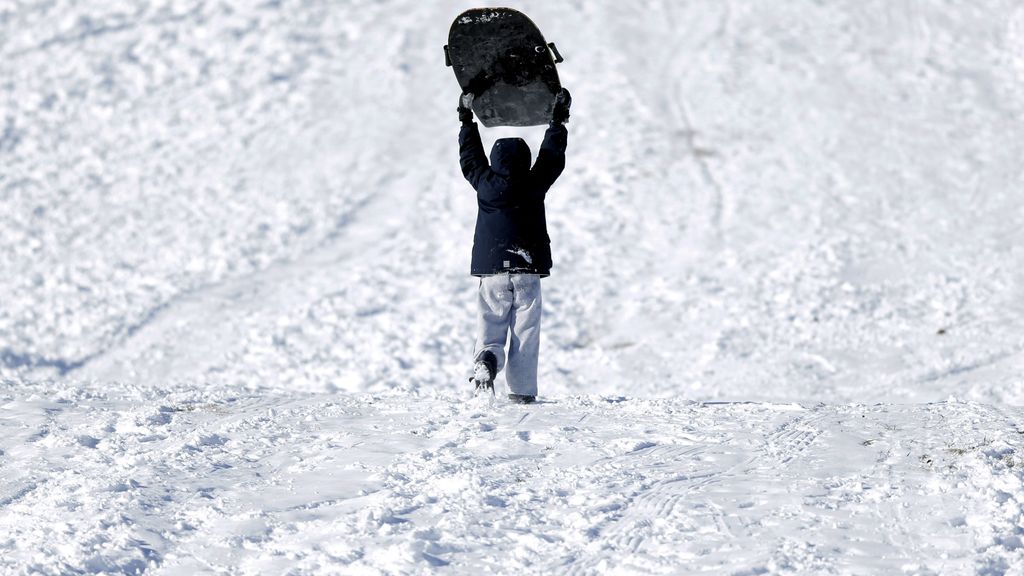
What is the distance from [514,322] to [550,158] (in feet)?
3.15

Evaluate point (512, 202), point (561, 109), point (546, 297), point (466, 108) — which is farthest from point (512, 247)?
point (546, 297)

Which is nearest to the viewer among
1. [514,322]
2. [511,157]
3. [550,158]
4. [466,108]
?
[511,157]

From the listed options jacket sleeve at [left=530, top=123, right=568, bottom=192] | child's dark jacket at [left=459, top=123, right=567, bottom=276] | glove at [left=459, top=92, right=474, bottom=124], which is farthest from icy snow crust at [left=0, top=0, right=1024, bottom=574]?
glove at [left=459, top=92, right=474, bottom=124]

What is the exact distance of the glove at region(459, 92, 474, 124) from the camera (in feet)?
21.5

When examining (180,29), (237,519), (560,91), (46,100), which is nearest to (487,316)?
(560,91)

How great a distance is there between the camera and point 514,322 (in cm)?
647

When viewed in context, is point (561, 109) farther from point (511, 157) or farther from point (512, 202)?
point (512, 202)

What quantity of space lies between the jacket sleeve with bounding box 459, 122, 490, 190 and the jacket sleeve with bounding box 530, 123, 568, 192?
0.29 metres

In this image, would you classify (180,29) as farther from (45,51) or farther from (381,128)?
(381,128)

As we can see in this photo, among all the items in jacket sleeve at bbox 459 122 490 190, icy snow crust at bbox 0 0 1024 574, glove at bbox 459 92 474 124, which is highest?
glove at bbox 459 92 474 124

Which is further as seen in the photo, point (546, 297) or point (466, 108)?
point (546, 297)

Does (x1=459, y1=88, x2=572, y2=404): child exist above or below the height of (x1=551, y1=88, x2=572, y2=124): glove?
below

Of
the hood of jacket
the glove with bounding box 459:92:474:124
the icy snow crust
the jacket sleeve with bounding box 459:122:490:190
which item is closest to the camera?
the icy snow crust

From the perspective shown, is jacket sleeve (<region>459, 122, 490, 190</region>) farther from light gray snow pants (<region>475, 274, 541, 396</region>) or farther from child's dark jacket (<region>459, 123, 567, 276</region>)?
light gray snow pants (<region>475, 274, 541, 396</region>)
